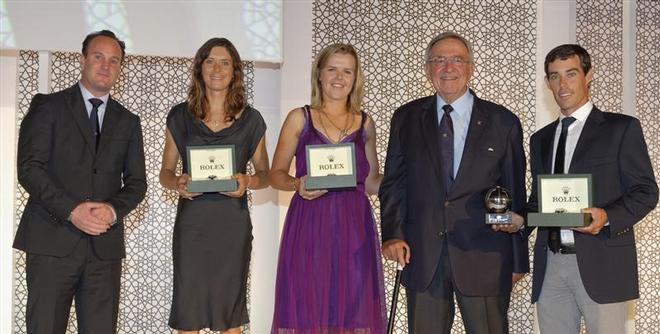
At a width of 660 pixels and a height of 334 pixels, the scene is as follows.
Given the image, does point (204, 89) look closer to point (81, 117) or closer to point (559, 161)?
point (81, 117)

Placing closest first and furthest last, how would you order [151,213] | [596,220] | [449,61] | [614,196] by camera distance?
[596,220] < [614,196] < [449,61] < [151,213]

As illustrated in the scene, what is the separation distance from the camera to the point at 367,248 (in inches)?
136

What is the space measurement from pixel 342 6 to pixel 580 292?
2485mm

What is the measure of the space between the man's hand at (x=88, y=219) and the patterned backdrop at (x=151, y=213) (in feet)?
4.98

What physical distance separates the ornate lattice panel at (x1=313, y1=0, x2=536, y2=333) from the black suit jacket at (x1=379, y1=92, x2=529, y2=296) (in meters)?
1.57

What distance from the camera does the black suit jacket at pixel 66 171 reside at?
3195 mm

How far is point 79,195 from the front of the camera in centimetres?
328

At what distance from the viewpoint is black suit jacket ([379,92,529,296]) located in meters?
3.05

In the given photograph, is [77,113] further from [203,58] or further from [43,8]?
[43,8]

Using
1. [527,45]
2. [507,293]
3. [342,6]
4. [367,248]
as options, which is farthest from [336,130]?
[527,45]

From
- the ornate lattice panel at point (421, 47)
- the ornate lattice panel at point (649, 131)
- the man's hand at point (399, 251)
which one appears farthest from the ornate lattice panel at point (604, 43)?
the man's hand at point (399, 251)

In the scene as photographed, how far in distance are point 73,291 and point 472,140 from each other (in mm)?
1801

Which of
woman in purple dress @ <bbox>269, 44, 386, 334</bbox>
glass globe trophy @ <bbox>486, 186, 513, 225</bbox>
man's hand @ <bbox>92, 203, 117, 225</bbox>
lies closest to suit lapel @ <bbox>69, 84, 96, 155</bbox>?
man's hand @ <bbox>92, 203, 117, 225</bbox>

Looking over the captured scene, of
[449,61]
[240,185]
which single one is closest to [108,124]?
[240,185]
